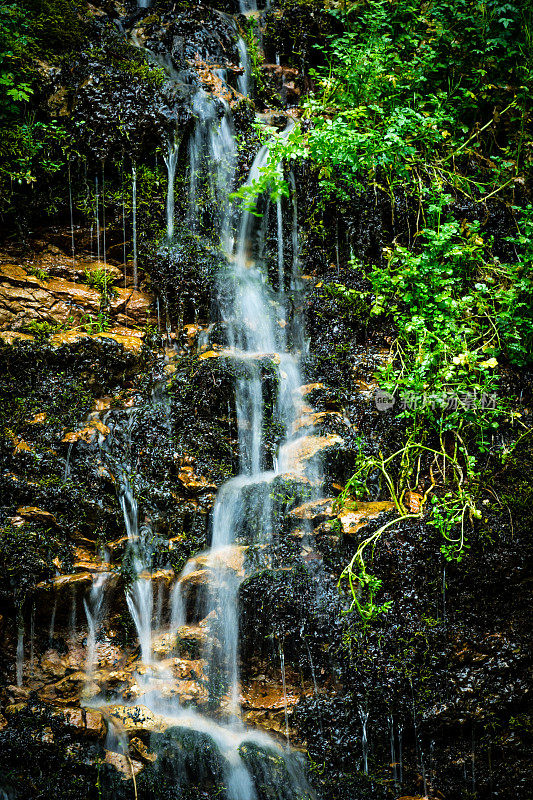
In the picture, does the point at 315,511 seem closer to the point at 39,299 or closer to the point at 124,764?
the point at 124,764

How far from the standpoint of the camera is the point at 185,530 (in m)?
4.71

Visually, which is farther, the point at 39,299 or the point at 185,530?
the point at 39,299

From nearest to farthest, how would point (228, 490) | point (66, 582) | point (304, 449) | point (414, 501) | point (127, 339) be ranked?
point (66, 582) → point (414, 501) → point (228, 490) → point (304, 449) → point (127, 339)

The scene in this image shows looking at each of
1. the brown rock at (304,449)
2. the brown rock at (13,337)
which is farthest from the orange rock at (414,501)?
the brown rock at (13,337)

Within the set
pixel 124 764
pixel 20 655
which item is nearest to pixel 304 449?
pixel 124 764

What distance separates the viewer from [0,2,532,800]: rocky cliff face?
3.76 metres

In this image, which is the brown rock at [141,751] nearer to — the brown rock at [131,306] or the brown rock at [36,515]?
the brown rock at [36,515]

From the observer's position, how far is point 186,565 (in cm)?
454

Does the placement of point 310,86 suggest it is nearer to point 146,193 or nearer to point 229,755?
point 146,193

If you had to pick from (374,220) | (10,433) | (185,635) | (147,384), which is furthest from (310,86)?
(185,635)

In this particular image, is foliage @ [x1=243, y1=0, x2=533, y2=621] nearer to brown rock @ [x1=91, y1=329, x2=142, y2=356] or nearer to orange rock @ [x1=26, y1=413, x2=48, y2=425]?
brown rock @ [x1=91, y1=329, x2=142, y2=356]

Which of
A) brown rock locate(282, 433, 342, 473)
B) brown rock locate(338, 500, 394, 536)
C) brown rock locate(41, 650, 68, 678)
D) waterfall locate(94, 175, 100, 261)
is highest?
waterfall locate(94, 175, 100, 261)

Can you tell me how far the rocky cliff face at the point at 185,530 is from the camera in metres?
3.76

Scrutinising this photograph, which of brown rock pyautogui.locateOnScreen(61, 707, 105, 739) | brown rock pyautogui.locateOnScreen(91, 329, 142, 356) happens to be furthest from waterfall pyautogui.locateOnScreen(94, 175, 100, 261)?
brown rock pyautogui.locateOnScreen(61, 707, 105, 739)
